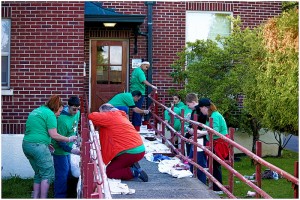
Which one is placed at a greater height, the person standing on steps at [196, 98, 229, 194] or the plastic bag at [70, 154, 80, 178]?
the person standing on steps at [196, 98, 229, 194]

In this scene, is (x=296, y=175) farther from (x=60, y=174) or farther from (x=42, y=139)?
(x=60, y=174)

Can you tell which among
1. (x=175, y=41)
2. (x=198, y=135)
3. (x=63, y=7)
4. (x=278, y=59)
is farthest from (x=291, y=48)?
(x=175, y=41)

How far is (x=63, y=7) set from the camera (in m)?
11.2

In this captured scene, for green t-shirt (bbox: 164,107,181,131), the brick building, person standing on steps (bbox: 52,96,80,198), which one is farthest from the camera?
the brick building

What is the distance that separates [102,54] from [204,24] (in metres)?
2.67

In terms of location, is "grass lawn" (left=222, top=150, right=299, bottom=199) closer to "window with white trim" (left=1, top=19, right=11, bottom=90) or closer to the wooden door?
the wooden door

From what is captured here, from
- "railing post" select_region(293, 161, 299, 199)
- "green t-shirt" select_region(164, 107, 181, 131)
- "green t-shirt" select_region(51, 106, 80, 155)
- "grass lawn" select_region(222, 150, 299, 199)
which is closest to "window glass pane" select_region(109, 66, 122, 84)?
"grass lawn" select_region(222, 150, 299, 199)

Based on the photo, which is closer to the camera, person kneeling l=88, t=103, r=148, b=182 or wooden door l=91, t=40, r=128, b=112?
person kneeling l=88, t=103, r=148, b=182

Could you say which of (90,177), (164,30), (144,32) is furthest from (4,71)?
(90,177)

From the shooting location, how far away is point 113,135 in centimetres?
815

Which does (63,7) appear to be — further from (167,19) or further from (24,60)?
(167,19)

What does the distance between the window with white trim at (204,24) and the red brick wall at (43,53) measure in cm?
468

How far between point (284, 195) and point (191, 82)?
11.3 ft

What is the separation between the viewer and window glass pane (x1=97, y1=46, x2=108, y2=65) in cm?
1530
